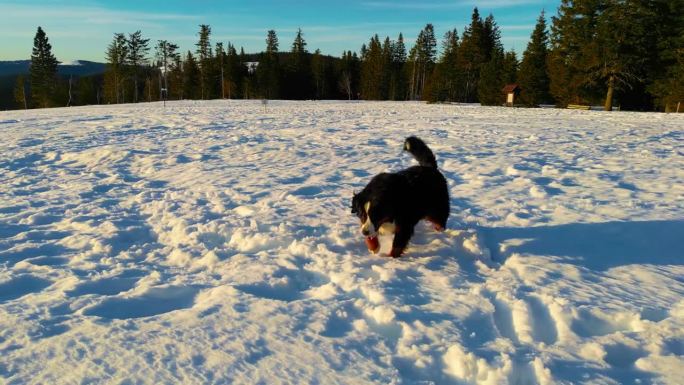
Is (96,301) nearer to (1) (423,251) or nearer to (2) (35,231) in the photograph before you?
(2) (35,231)

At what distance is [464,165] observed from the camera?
27.1 feet

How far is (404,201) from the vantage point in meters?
4.10

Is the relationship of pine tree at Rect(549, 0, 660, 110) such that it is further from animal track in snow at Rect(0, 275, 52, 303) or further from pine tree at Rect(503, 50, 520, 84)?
animal track in snow at Rect(0, 275, 52, 303)

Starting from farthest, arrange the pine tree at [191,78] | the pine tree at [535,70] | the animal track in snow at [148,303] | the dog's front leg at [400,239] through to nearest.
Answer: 1. the pine tree at [191,78]
2. the pine tree at [535,70]
3. the dog's front leg at [400,239]
4. the animal track in snow at [148,303]

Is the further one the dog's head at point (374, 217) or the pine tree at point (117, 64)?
the pine tree at point (117, 64)

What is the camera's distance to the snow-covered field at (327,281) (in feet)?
8.13

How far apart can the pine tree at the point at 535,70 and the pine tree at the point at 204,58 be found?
46.6 meters

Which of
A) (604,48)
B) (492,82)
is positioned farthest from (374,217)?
(492,82)

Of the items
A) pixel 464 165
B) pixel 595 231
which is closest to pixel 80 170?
pixel 464 165

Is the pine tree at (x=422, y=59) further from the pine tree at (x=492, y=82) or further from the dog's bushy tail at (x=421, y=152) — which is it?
the dog's bushy tail at (x=421, y=152)

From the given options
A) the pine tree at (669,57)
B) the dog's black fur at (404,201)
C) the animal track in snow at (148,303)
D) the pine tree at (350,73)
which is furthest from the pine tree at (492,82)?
the animal track in snow at (148,303)

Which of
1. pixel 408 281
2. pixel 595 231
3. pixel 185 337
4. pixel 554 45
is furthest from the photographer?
pixel 554 45

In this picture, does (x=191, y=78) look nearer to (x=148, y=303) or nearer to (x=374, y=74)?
(x=374, y=74)

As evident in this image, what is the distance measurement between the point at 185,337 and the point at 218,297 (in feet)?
1.86
